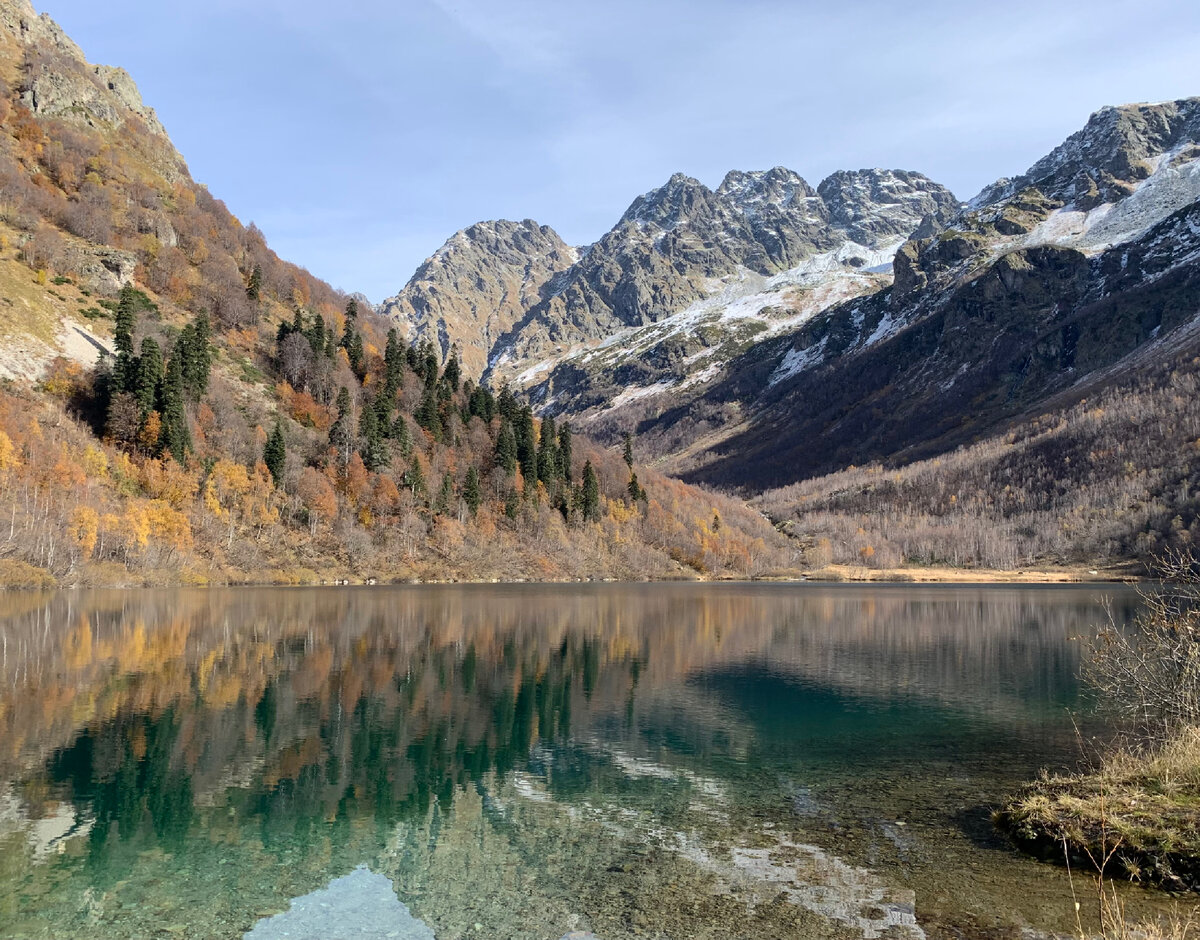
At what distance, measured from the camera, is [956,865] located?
15516 mm

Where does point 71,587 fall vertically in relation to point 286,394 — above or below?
below

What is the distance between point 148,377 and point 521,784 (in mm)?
93534

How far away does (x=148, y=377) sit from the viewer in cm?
9700

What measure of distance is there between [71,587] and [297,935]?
264ft

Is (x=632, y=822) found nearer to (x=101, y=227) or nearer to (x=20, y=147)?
(x=101, y=227)

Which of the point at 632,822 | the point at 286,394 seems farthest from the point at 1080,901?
the point at 286,394

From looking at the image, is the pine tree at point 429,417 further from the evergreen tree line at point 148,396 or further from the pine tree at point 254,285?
the evergreen tree line at point 148,396

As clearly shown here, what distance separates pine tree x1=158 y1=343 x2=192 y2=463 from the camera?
96938 millimetres

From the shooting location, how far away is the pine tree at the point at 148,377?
316ft

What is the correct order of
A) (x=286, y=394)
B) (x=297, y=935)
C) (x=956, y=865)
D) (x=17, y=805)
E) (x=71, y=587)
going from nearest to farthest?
(x=297, y=935) → (x=956, y=865) → (x=17, y=805) → (x=71, y=587) → (x=286, y=394)

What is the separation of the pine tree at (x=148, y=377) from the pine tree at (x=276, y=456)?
1453 centimetres

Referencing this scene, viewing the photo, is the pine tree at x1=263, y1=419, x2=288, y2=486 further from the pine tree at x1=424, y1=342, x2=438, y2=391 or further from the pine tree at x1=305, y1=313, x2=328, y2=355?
the pine tree at x1=424, y1=342, x2=438, y2=391

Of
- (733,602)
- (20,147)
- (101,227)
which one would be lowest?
(733,602)

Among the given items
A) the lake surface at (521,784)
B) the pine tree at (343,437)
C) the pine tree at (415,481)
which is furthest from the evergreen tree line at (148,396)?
the lake surface at (521,784)
